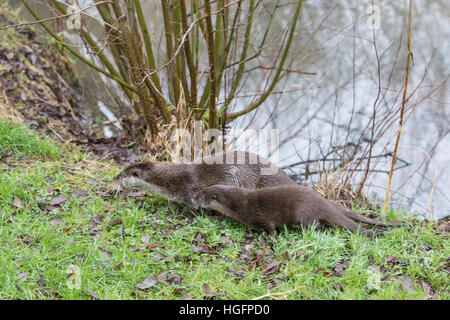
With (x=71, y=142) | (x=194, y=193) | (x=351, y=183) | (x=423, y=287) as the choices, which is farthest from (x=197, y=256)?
(x=71, y=142)

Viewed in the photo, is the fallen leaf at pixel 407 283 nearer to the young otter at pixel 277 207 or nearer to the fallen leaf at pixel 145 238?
the young otter at pixel 277 207

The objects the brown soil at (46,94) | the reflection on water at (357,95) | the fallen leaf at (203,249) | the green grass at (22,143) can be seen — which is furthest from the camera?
the reflection on water at (357,95)

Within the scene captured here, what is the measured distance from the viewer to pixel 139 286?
2895mm

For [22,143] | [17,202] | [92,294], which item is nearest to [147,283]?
[92,294]

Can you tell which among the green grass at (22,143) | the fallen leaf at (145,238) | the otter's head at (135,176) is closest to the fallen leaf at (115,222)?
the fallen leaf at (145,238)

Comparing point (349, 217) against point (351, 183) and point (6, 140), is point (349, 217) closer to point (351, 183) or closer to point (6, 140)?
point (351, 183)

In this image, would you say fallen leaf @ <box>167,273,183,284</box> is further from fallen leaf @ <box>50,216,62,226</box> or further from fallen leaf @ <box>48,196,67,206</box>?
fallen leaf @ <box>48,196,67,206</box>

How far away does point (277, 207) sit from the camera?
11.4 ft

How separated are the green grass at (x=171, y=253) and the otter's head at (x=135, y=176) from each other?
0.13 metres

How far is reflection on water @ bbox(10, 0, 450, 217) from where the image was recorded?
5688 millimetres

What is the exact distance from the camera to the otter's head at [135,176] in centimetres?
398

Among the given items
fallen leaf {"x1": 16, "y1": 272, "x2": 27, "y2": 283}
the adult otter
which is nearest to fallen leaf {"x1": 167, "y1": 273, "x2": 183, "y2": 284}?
fallen leaf {"x1": 16, "y1": 272, "x2": 27, "y2": 283}

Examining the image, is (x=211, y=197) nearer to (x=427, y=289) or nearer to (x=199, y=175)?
(x=199, y=175)

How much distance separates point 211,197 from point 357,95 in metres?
3.80
